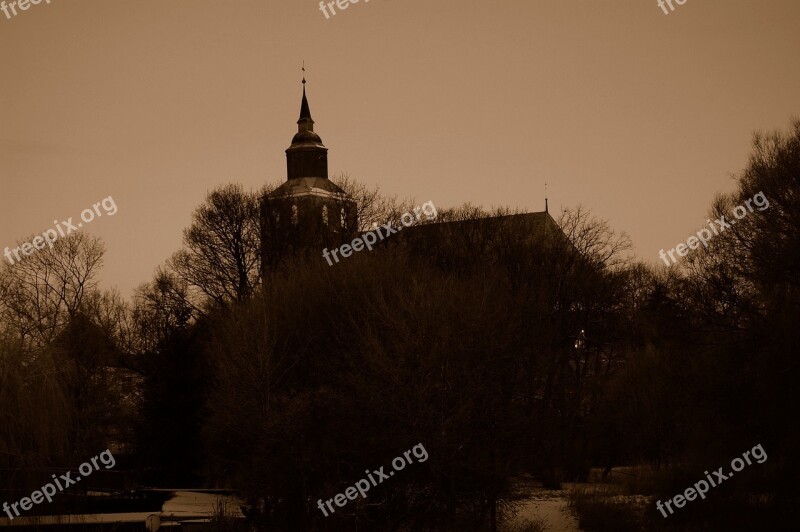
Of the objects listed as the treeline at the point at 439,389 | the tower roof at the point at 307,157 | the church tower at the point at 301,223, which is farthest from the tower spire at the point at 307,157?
the treeline at the point at 439,389

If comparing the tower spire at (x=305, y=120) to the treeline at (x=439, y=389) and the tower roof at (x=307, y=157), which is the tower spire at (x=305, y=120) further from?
the treeline at (x=439, y=389)

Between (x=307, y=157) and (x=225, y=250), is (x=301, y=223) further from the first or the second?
(x=307, y=157)

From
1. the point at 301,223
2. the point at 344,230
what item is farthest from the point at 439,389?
the point at 301,223

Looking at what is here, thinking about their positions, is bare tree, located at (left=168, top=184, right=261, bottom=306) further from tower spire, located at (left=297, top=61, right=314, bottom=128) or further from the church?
tower spire, located at (left=297, top=61, right=314, bottom=128)

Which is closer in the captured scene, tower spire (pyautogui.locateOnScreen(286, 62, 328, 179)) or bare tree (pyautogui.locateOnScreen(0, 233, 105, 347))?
bare tree (pyautogui.locateOnScreen(0, 233, 105, 347))

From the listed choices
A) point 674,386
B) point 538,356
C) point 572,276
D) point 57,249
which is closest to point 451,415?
point 538,356

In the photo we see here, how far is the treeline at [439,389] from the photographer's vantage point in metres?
23.5

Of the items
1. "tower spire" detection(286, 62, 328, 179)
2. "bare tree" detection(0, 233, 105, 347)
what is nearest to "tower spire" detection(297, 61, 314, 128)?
"tower spire" detection(286, 62, 328, 179)

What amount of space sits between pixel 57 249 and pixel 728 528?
40.0 metres

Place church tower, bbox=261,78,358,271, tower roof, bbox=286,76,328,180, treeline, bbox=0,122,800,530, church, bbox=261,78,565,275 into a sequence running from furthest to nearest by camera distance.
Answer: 1. tower roof, bbox=286,76,328,180
2. church tower, bbox=261,78,358,271
3. church, bbox=261,78,565,275
4. treeline, bbox=0,122,800,530

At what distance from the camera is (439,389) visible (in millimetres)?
22656

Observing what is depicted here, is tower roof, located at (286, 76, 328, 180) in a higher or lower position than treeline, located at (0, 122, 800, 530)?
higher

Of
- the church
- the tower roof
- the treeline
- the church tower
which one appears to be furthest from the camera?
the tower roof

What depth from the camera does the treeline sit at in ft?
76.9
